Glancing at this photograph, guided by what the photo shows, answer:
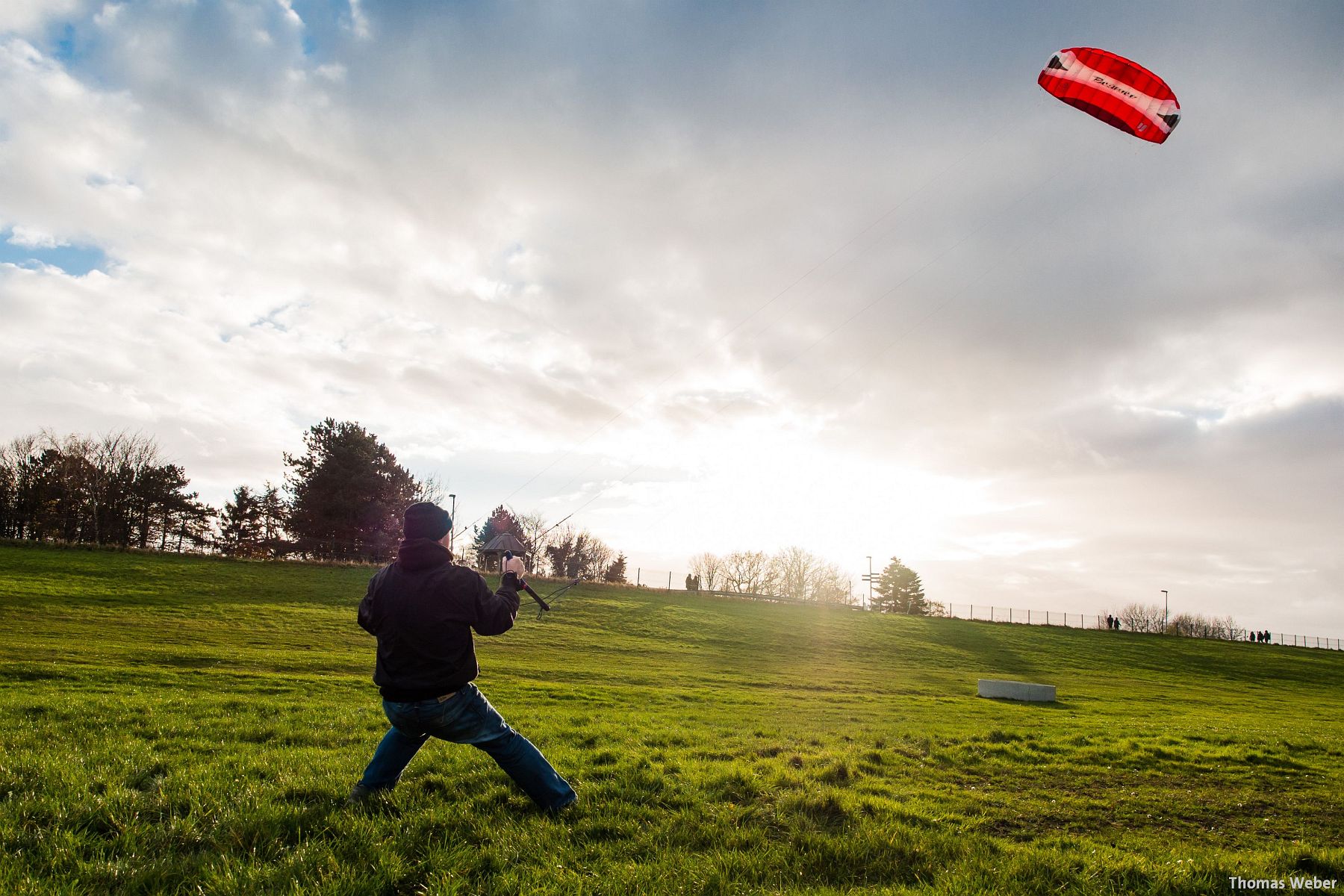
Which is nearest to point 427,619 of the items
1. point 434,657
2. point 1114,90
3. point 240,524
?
point 434,657

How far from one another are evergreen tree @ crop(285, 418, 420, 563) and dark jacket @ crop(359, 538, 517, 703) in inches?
2537

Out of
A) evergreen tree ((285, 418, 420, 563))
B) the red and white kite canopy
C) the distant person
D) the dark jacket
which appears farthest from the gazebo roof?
evergreen tree ((285, 418, 420, 563))

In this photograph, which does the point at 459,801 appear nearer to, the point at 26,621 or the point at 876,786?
the point at 876,786

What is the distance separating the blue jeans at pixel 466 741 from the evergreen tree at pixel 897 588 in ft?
Result: 367

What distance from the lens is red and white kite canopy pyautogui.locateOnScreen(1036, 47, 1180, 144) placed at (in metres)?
17.4

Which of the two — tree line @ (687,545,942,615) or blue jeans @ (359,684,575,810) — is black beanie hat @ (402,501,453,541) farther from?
tree line @ (687,545,942,615)

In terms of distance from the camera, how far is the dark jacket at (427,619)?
5281 mm

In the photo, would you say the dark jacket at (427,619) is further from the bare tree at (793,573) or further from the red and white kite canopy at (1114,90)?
the bare tree at (793,573)

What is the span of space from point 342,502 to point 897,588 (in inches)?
3316

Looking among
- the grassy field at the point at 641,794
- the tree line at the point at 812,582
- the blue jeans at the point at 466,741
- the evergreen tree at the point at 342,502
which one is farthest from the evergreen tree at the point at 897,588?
the blue jeans at the point at 466,741

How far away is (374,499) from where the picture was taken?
6669 cm

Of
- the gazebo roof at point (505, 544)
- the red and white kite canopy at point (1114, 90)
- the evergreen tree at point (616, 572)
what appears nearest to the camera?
the gazebo roof at point (505, 544)

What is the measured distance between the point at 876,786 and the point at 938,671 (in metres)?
33.2

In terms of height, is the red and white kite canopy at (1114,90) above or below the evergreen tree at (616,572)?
above
